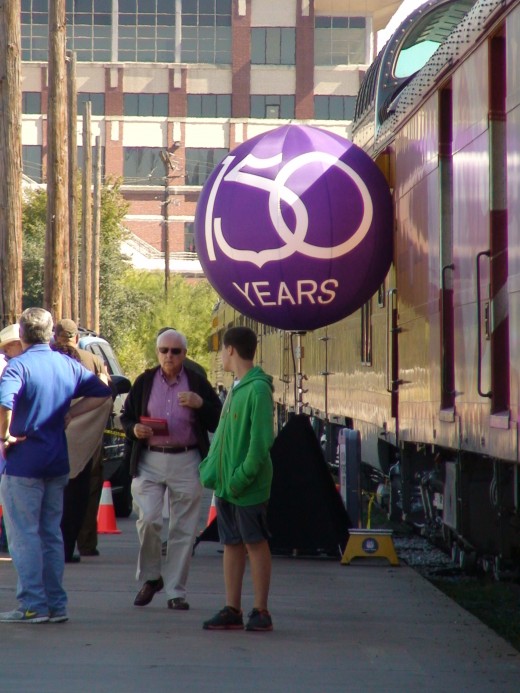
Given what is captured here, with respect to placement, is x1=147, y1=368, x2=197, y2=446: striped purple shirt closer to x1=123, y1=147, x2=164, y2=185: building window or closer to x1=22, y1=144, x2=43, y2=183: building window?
x1=22, y1=144, x2=43, y2=183: building window

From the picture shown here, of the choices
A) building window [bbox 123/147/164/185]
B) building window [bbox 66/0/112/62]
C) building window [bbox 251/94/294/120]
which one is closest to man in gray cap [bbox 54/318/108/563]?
building window [bbox 123/147/164/185]

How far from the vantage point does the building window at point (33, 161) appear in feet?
304

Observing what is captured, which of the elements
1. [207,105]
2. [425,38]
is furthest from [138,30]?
[425,38]

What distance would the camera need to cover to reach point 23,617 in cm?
879

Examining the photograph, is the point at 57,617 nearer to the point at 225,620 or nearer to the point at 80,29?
the point at 225,620

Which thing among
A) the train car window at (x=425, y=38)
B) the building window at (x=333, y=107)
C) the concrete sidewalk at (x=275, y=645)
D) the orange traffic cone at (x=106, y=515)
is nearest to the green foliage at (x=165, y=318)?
the building window at (x=333, y=107)

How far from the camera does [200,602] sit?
9844 mm

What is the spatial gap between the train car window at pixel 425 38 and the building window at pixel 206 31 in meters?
81.5

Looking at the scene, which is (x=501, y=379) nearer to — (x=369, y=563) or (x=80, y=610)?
(x=80, y=610)

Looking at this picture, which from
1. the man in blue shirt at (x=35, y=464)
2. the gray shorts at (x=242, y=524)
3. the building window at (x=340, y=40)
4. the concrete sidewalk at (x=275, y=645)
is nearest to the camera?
the concrete sidewalk at (x=275, y=645)

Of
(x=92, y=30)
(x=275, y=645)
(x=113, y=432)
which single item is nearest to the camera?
(x=275, y=645)

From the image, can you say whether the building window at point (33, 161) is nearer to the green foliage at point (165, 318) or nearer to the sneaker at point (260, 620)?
the green foliage at point (165, 318)

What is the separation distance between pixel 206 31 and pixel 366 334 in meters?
82.8

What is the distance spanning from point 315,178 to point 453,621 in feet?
13.2
